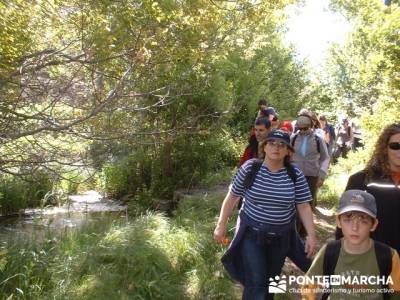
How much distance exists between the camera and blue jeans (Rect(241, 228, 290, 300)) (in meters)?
3.30

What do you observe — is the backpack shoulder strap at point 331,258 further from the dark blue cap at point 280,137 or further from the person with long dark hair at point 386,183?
the dark blue cap at point 280,137

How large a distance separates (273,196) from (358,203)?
896 millimetres

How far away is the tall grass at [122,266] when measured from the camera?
185 inches

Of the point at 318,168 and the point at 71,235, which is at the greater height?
the point at 318,168

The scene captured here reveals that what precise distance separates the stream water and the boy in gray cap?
260 inches

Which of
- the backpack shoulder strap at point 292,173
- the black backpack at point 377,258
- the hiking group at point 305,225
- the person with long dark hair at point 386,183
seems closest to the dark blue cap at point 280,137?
the hiking group at point 305,225

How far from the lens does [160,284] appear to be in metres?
4.77

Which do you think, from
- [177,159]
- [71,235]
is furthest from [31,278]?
[177,159]

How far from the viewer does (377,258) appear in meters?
2.31

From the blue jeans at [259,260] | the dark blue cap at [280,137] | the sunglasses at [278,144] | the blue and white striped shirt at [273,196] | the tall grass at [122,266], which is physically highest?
the dark blue cap at [280,137]

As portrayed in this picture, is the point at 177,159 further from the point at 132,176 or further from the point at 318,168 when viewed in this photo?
the point at 318,168

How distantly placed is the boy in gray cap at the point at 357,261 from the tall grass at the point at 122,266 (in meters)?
2.36

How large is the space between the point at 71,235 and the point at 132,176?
14.6 ft

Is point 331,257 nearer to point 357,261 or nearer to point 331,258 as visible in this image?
point 331,258
